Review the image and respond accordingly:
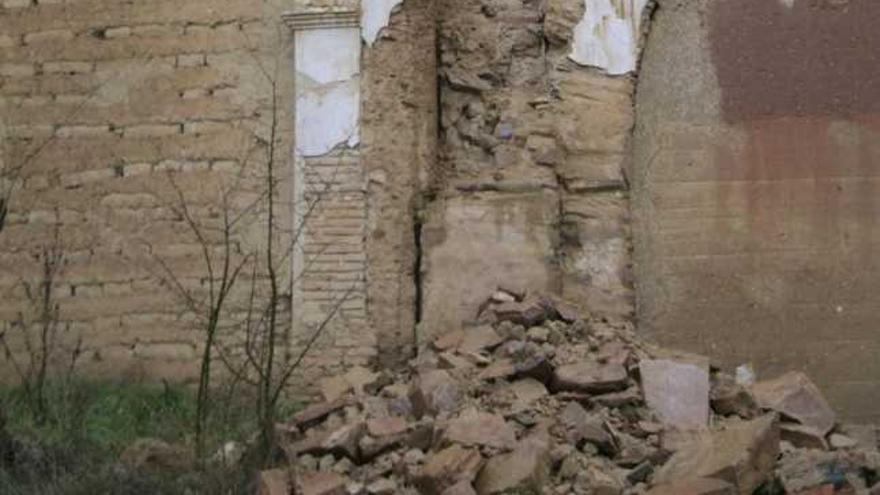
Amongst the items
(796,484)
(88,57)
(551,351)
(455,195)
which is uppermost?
(88,57)

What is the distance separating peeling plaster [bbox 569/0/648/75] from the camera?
27.7 ft

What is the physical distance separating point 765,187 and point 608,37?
134cm

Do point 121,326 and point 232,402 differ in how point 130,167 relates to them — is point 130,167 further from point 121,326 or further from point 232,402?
point 232,402

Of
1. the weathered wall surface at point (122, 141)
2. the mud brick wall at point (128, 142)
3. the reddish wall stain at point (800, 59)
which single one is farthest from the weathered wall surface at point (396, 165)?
the reddish wall stain at point (800, 59)

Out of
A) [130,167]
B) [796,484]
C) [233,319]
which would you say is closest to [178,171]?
[130,167]

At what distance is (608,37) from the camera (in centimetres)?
848

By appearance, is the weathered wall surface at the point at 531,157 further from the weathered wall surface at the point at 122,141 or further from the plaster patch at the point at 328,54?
the weathered wall surface at the point at 122,141

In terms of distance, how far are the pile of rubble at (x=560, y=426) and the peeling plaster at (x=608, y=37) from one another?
1.63m

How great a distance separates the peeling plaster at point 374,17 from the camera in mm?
8258

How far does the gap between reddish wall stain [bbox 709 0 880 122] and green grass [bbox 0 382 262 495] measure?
12.0 feet

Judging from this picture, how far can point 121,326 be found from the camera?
8.53m

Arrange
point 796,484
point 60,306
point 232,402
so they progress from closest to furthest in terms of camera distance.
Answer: point 796,484 < point 232,402 < point 60,306

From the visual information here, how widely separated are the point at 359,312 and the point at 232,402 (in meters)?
1.10

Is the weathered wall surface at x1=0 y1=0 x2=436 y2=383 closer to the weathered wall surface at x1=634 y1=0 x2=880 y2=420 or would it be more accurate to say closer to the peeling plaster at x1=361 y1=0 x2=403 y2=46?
the peeling plaster at x1=361 y1=0 x2=403 y2=46
